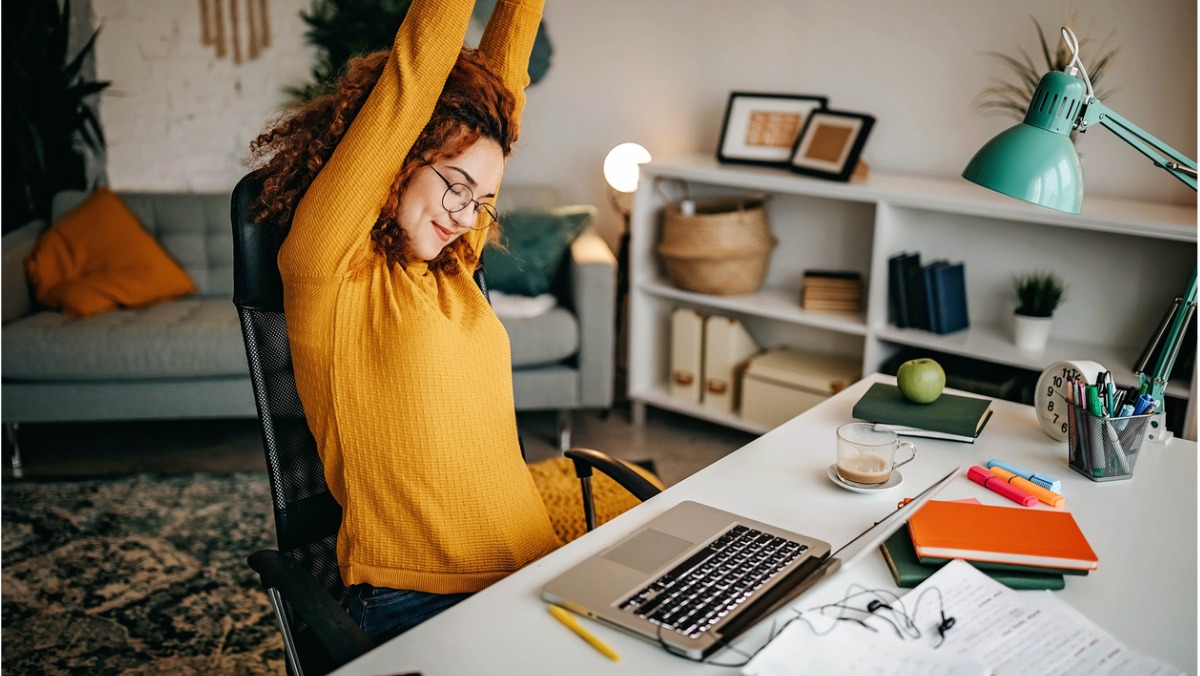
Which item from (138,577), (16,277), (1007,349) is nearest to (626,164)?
(1007,349)

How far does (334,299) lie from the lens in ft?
4.48

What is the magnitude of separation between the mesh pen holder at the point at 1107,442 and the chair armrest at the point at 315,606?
1.05m

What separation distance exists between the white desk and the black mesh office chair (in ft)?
0.68

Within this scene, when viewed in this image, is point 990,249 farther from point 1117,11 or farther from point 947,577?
point 947,577

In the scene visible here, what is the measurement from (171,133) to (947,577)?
12.6ft

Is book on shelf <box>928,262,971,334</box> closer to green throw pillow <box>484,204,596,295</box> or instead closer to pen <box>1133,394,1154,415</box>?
green throw pillow <box>484,204,596,295</box>

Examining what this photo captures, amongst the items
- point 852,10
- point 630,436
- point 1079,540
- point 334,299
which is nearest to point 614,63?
point 852,10

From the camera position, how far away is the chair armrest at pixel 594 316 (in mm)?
3289

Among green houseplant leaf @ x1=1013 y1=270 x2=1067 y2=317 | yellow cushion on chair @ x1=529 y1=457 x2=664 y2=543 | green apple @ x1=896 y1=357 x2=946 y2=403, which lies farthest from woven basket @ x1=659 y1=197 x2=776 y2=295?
green apple @ x1=896 y1=357 x2=946 y2=403

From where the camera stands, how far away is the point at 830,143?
3.15 meters

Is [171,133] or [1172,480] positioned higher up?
[171,133]

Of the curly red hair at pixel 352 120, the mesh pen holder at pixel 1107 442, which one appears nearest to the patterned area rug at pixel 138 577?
the curly red hair at pixel 352 120

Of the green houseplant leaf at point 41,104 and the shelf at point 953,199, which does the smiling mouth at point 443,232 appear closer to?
the shelf at point 953,199

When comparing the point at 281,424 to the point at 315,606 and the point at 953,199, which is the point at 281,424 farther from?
the point at 953,199
